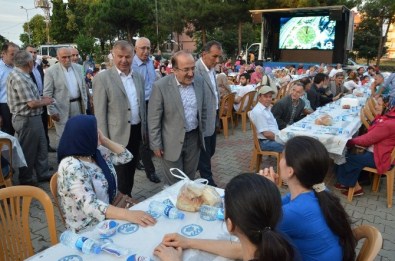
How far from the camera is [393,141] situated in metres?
3.62

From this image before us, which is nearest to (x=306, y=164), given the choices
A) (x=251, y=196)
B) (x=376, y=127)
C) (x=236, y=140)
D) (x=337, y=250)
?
(x=337, y=250)

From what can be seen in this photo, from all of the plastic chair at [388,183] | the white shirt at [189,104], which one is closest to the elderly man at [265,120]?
the plastic chair at [388,183]

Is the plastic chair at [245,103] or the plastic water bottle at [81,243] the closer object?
the plastic water bottle at [81,243]

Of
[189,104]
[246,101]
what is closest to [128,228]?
[189,104]

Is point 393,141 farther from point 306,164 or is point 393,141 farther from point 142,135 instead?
point 142,135

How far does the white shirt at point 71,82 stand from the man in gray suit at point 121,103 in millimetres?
1400

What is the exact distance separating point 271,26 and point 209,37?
1307 centimetres

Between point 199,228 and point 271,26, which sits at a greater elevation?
point 271,26

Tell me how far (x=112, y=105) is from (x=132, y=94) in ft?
0.87

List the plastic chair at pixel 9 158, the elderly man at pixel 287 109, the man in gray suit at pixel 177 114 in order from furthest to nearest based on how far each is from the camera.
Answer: the elderly man at pixel 287 109 → the plastic chair at pixel 9 158 → the man in gray suit at pixel 177 114

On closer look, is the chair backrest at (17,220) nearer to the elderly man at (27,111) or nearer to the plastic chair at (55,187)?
the plastic chair at (55,187)

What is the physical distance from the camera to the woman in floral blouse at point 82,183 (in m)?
1.79

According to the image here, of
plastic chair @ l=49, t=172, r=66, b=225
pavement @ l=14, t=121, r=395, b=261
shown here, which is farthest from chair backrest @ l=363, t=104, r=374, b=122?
plastic chair @ l=49, t=172, r=66, b=225

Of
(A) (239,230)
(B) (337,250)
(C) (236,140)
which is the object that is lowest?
(C) (236,140)
